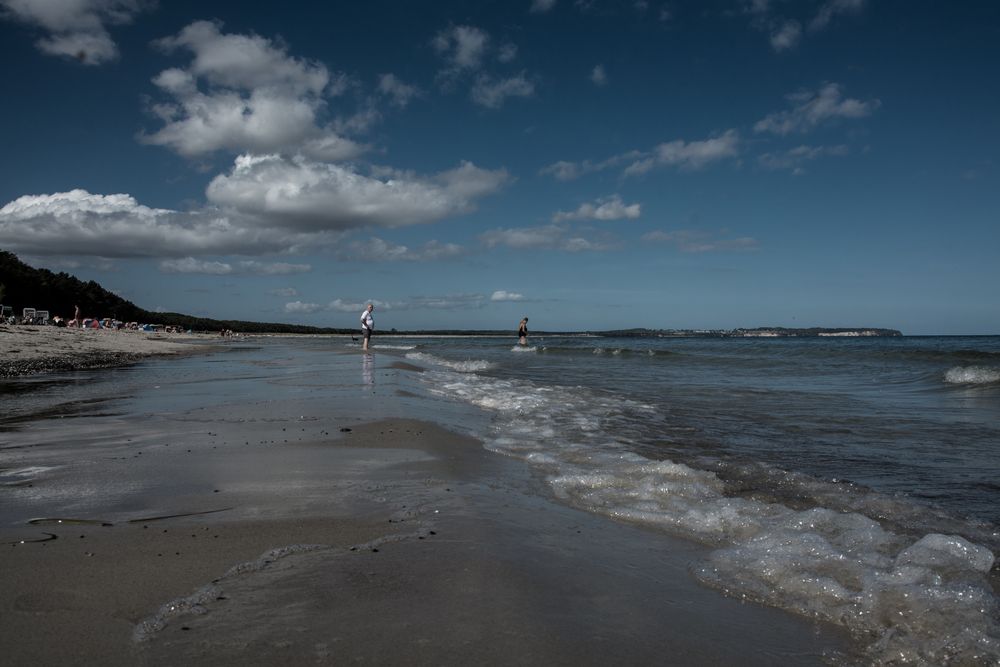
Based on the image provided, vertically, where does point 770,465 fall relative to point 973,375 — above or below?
below

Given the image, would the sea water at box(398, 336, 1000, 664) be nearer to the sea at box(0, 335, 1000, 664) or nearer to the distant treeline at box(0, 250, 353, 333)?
the sea at box(0, 335, 1000, 664)

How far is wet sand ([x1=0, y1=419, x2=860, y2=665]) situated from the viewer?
1.89 meters

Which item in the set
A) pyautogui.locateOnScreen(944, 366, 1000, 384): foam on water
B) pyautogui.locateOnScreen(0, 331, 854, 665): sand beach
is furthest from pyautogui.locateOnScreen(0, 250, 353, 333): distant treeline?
pyautogui.locateOnScreen(944, 366, 1000, 384): foam on water

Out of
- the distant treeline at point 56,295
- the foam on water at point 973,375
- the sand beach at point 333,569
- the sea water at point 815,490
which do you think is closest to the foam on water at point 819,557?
the sea water at point 815,490

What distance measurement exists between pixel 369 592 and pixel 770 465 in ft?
13.6

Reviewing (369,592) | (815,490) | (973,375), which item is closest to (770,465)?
(815,490)

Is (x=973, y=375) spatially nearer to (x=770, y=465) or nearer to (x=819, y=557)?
(x=770, y=465)

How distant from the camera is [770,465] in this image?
5.21m

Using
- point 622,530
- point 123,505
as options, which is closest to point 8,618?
point 123,505

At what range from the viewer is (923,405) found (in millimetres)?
10219

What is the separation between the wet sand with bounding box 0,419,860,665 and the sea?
14.0 inches

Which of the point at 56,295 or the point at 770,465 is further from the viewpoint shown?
the point at 56,295

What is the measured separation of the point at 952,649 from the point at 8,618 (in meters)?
3.35

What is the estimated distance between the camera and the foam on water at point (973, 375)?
14.1m
